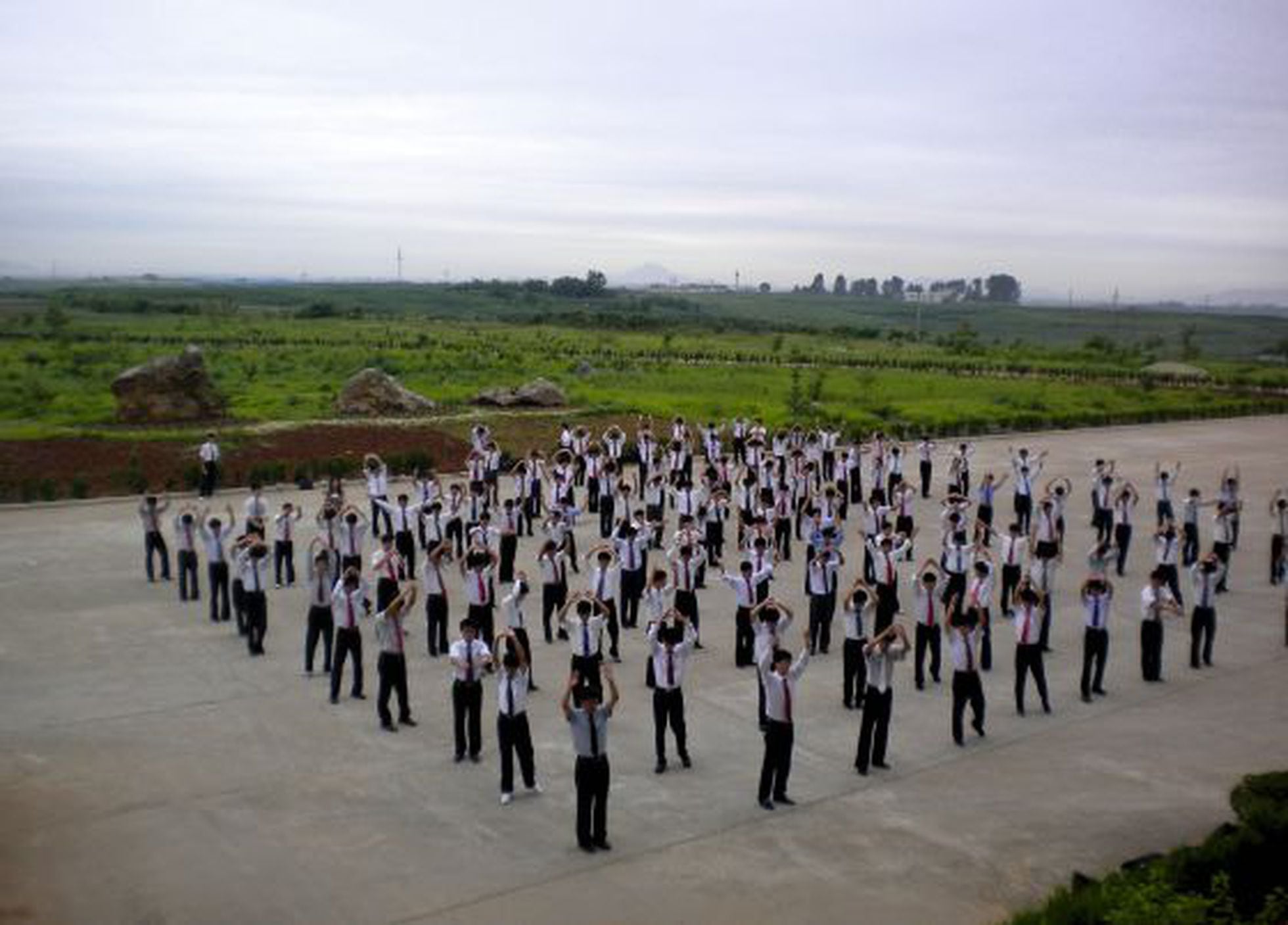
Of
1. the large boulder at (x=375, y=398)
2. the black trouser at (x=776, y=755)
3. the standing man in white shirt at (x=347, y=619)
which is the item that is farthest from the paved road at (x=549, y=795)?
the large boulder at (x=375, y=398)

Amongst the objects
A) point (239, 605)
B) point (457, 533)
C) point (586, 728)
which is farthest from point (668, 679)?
point (457, 533)

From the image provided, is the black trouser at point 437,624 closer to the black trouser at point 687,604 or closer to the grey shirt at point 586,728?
the black trouser at point 687,604

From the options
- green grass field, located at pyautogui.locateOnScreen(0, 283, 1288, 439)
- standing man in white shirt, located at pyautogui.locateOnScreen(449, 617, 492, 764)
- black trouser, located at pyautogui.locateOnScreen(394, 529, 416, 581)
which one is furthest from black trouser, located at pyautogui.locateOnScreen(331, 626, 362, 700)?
green grass field, located at pyautogui.locateOnScreen(0, 283, 1288, 439)

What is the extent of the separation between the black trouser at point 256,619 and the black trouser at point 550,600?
3.41 meters

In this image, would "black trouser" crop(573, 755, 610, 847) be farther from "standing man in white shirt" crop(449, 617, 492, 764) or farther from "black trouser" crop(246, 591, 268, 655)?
"black trouser" crop(246, 591, 268, 655)

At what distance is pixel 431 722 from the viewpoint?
12.1m

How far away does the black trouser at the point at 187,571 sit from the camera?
1683cm

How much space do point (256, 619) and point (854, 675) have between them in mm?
7146

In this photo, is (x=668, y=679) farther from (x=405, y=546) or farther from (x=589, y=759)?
(x=405, y=546)

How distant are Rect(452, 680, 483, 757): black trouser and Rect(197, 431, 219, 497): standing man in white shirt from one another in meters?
15.1

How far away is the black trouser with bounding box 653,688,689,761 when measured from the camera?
10.8 meters

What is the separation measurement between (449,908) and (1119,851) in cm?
534

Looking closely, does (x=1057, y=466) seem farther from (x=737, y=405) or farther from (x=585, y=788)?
(x=585, y=788)

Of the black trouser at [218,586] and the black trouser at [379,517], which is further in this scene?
the black trouser at [379,517]
